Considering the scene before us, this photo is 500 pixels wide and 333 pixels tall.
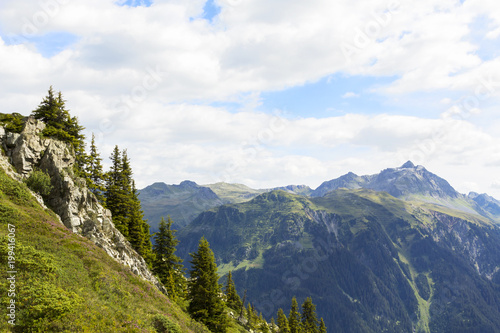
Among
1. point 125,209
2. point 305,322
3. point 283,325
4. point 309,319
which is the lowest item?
point 283,325

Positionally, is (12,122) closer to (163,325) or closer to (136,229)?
(136,229)

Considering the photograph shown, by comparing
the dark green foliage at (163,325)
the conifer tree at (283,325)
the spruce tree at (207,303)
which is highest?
the dark green foliage at (163,325)

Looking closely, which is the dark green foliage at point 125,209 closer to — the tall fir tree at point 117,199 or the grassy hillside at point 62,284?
the tall fir tree at point 117,199

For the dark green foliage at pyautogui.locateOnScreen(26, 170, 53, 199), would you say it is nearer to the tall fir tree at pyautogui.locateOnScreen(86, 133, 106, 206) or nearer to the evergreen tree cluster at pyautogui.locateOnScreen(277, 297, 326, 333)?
the tall fir tree at pyautogui.locateOnScreen(86, 133, 106, 206)

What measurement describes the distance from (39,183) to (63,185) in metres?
2.65

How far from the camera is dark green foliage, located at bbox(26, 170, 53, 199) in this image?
34.8m

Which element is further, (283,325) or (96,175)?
(283,325)

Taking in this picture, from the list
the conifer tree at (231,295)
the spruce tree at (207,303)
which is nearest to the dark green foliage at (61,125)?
the spruce tree at (207,303)

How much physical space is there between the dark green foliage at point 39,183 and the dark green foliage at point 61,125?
A: 264 inches

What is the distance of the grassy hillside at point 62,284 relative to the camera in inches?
691

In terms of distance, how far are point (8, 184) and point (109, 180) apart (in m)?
21.2

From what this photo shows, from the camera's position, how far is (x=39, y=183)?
35.1m

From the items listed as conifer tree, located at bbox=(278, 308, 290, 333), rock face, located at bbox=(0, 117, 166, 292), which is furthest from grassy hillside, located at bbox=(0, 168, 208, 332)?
conifer tree, located at bbox=(278, 308, 290, 333)

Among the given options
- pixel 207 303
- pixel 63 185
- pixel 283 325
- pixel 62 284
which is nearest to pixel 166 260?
pixel 207 303
